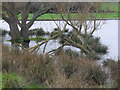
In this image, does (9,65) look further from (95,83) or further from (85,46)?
(85,46)

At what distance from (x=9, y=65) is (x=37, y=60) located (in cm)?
78

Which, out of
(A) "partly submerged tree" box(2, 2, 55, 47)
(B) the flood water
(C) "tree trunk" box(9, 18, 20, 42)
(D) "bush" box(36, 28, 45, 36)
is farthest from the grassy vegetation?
(D) "bush" box(36, 28, 45, 36)

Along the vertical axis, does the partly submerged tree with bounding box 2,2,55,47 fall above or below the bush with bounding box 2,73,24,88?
above

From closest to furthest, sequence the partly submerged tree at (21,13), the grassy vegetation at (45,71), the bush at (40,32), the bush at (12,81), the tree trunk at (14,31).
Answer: the bush at (12,81)
the grassy vegetation at (45,71)
the partly submerged tree at (21,13)
the tree trunk at (14,31)
the bush at (40,32)

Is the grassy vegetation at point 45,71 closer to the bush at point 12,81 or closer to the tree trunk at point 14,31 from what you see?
the bush at point 12,81

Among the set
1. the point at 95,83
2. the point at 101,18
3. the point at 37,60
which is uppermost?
the point at 101,18

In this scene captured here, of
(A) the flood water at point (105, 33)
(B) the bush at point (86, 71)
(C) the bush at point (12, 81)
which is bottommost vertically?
(C) the bush at point (12, 81)

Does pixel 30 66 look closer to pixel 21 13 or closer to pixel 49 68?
pixel 49 68

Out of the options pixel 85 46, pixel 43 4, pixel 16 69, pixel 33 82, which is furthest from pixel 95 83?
pixel 43 4

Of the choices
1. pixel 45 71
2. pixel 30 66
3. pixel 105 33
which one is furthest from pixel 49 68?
pixel 105 33

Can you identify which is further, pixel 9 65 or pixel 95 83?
pixel 9 65

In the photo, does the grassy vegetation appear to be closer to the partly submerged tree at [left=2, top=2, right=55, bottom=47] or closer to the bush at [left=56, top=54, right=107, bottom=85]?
the bush at [left=56, top=54, right=107, bottom=85]

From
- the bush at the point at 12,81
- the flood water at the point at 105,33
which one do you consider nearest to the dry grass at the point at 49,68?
the bush at the point at 12,81

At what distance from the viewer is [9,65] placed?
666 cm
